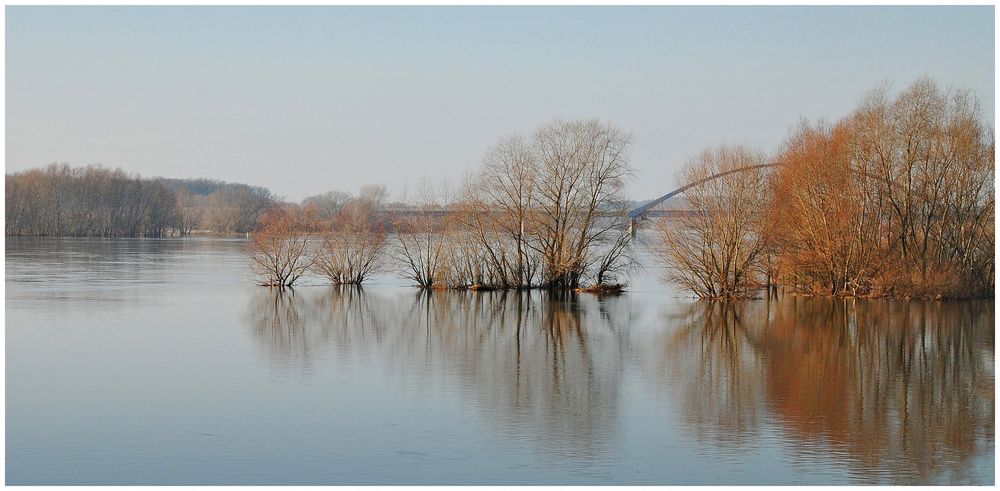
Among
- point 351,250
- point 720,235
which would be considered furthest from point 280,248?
point 720,235

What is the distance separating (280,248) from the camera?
36719 mm

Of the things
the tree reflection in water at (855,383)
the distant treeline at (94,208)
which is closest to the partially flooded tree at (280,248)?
the tree reflection in water at (855,383)

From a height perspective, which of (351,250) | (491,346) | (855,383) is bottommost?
(855,383)

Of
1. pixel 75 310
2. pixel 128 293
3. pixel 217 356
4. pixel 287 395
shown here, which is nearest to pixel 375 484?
pixel 287 395

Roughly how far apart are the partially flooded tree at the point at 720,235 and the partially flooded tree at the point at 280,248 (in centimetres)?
1152

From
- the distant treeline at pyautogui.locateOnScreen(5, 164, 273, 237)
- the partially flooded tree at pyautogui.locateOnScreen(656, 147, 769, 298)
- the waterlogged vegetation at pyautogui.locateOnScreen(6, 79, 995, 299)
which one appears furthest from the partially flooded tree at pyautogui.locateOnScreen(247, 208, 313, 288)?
the distant treeline at pyautogui.locateOnScreen(5, 164, 273, 237)

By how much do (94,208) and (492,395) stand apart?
92.5 meters

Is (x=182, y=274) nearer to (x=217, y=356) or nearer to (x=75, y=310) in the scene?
(x=75, y=310)

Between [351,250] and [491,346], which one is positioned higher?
[351,250]

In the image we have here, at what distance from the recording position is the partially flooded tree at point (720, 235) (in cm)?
3212

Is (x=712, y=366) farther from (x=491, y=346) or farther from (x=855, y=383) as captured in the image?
(x=491, y=346)

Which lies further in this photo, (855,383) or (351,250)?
(351,250)

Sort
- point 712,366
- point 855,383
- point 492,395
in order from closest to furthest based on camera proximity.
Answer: point 492,395
point 855,383
point 712,366

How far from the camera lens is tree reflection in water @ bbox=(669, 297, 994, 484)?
12648mm
